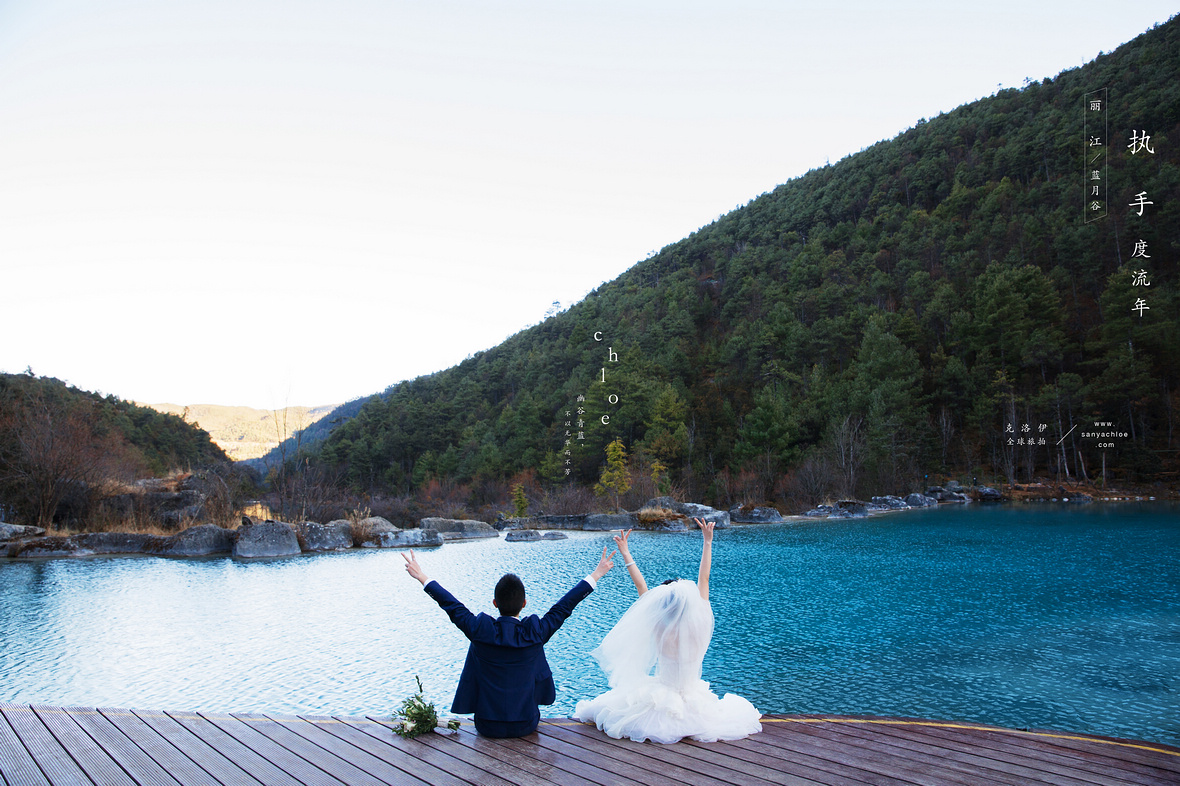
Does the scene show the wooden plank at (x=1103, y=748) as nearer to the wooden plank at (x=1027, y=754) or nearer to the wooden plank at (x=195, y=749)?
the wooden plank at (x=1027, y=754)

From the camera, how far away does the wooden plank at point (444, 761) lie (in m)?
2.81

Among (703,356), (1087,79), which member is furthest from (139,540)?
(1087,79)

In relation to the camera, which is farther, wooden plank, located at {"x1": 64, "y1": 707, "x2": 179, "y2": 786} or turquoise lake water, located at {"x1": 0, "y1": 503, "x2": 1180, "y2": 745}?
turquoise lake water, located at {"x1": 0, "y1": 503, "x2": 1180, "y2": 745}

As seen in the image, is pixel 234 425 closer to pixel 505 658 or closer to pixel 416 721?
pixel 416 721

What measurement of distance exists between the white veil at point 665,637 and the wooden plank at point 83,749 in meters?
2.30

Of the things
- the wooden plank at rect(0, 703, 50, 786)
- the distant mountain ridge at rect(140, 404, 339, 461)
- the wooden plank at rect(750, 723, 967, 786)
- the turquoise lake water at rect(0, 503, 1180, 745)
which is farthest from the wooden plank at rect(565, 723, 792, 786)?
the distant mountain ridge at rect(140, 404, 339, 461)

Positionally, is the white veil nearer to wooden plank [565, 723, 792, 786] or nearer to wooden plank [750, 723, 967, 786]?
wooden plank [565, 723, 792, 786]

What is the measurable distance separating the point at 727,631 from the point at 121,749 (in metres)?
6.37

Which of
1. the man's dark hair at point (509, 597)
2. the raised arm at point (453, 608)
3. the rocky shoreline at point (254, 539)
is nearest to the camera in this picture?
the raised arm at point (453, 608)

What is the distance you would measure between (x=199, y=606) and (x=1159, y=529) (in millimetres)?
21514

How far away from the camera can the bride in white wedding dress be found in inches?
135

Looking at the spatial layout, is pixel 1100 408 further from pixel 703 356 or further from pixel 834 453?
pixel 703 356

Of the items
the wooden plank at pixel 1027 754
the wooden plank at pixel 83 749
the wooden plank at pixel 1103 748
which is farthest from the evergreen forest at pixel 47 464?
the wooden plank at pixel 1103 748

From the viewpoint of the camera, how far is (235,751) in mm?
3182
